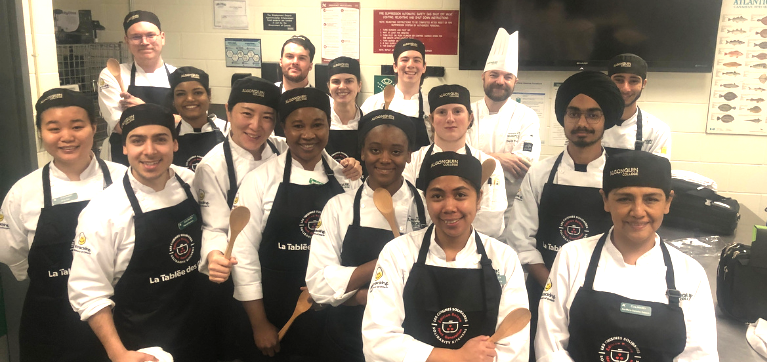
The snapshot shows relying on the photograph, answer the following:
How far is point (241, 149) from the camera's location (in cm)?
198

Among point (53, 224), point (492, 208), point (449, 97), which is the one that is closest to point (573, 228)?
point (492, 208)

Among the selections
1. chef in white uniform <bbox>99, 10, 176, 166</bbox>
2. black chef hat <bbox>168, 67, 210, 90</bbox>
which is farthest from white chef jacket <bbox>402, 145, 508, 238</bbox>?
chef in white uniform <bbox>99, 10, 176, 166</bbox>

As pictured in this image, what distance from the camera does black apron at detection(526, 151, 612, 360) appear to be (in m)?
1.76

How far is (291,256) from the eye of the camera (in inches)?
71.4

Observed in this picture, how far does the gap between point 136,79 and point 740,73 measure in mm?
3466

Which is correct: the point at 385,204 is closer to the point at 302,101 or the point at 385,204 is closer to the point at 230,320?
the point at 302,101

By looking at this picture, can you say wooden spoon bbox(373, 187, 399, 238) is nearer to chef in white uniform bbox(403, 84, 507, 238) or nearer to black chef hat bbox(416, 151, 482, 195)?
black chef hat bbox(416, 151, 482, 195)

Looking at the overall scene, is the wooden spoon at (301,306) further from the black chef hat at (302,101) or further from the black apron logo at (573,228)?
the black apron logo at (573,228)

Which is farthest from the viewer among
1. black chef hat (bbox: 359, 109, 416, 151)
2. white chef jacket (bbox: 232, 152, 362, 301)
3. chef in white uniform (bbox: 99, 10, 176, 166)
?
chef in white uniform (bbox: 99, 10, 176, 166)

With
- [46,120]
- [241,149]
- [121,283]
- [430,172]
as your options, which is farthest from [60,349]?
[430,172]

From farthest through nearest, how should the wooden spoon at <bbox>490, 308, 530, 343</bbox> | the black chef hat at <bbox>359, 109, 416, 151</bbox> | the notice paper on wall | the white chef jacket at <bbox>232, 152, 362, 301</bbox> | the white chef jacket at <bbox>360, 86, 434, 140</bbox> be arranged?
the notice paper on wall, the white chef jacket at <bbox>360, 86, 434, 140</bbox>, the white chef jacket at <bbox>232, 152, 362, 301</bbox>, the black chef hat at <bbox>359, 109, 416, 151</bbox>, the wooden spoon at <bbox>490, 308, 530, 343</bbox>

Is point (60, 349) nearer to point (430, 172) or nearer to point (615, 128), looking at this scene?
point (430, 172)

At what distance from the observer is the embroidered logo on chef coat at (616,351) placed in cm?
138

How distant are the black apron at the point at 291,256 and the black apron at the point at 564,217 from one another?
704mm
